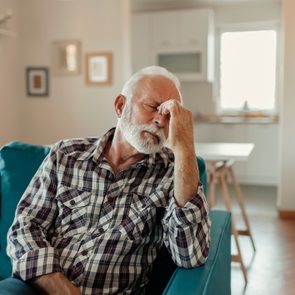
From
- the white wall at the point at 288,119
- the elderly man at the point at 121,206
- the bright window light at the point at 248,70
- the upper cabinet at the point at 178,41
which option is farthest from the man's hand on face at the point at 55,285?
the bright window light at the point at 248,70

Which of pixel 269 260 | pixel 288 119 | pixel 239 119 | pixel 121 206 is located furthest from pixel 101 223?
pixel 239 119

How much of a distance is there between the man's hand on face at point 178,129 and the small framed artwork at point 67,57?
309 cm

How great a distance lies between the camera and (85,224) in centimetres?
147

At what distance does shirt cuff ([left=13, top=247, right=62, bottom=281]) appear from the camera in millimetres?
1323

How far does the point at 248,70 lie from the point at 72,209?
5.30 meters

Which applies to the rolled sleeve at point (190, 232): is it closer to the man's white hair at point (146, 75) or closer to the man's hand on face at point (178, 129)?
the man's hand on face at point (178, 129)

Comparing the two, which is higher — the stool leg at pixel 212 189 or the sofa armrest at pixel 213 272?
the sofa armrest at pixel 213 272

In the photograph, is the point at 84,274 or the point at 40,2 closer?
the point at 84,274

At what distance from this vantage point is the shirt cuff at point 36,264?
1.32 metres

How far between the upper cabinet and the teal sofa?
14.2 ft

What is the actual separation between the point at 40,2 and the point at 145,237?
360cm

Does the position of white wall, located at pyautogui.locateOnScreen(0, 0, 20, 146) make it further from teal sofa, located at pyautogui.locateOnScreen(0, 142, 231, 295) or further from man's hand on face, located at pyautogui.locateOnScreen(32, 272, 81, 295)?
man's hand on face, located at pyautogui.locateOnScreen(32, 272, 81, 295)

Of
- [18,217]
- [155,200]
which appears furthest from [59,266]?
[155,200]

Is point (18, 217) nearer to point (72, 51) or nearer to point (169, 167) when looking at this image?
point (169, 167)
